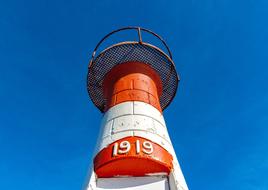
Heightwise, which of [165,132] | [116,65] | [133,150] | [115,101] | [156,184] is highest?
[116,65]

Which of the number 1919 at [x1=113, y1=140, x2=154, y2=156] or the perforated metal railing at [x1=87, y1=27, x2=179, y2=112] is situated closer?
the number 1919 at [x1=113, y1=140, x2=154, y2=156]

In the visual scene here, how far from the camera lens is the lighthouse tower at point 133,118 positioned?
4879 millimetres

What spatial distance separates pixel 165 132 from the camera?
5.84 metres

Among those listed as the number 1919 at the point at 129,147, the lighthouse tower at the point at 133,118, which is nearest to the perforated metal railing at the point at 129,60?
the lighthouse tower at the point at 133,118

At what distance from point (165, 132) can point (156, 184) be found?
1253mm

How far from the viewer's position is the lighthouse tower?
4879 millimetres

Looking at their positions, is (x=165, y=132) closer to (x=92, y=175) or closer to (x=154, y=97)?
(x=154, y=97)

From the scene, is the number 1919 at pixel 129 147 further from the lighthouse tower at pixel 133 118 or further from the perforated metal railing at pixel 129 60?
the perforated metal railing at pixel 129 60

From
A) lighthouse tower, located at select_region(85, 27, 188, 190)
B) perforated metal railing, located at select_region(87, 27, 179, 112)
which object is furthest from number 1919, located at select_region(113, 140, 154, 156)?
perforated metal railing, located at select_region(87, 27, 179, 112)

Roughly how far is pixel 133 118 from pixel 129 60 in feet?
8.07

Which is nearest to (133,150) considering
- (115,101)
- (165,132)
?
(165,132)

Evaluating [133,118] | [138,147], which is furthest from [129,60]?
[138,147]

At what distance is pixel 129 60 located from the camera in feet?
25.6

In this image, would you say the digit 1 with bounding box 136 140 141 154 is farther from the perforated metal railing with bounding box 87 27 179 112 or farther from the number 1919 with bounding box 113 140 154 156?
the perforated metal railing with bounding box 87 27 179 112
